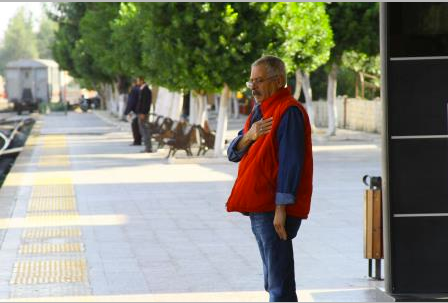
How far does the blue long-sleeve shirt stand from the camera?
6.67 meters

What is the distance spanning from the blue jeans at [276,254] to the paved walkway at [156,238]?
1.95 metres

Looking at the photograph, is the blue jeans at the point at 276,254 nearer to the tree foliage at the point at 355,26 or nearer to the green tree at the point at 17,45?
the tree foliage at the point at 355,26

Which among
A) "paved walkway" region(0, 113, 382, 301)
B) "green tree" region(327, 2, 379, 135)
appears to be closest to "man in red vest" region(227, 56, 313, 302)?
"paved walkway" region(0, 113, 382, 301)

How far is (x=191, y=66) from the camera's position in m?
24.8

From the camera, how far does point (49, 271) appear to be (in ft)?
34.6

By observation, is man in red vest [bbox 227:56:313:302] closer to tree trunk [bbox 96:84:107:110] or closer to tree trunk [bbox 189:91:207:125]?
tree trunk [bbox 189:91:207:125]

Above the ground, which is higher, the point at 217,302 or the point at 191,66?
the point at 191,66

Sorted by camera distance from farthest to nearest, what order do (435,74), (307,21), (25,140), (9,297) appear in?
(25,140)
(307,21)
(9,297)
(435,74)

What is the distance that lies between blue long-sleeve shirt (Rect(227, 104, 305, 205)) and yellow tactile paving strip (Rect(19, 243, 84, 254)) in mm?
5468

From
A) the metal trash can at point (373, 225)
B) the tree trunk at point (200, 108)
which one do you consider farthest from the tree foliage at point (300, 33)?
the metal trash can at point (373, 225)

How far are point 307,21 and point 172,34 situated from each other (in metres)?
3.06

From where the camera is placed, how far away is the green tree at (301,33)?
24.6 m

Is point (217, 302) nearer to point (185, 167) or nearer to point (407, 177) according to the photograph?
point (407, 177)

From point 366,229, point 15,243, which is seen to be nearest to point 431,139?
point 366,229
